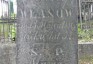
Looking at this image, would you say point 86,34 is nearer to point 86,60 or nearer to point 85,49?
point 85,49

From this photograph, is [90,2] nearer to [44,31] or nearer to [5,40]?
[5,40]

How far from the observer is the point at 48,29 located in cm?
445

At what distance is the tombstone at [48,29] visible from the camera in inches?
175

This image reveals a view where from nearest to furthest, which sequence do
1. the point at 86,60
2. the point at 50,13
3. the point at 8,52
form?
1. the point at 50,13
2. the point at 8,52
3. the point at 86,60

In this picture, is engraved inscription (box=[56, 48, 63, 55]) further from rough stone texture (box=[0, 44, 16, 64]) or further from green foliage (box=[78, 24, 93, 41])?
green foliage (box=[78, 24, 93, 41])

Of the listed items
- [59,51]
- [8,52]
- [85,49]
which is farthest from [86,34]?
[59,51]

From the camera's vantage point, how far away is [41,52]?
4469 millimetres

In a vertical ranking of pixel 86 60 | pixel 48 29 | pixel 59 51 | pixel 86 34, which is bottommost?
pixel 86 60

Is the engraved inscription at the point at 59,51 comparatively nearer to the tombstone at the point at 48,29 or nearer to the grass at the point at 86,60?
the tombstone at the point at 48,29

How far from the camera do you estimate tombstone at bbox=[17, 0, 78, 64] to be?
444cm

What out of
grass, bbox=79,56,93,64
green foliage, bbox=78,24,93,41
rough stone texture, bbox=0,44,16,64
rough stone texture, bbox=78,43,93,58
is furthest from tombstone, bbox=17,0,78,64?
green foliage, bbox=78,24,93,41

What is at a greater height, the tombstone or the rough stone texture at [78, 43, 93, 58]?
the tombstone

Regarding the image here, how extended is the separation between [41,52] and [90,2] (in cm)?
450

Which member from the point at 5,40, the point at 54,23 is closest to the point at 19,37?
the point at 54,23
